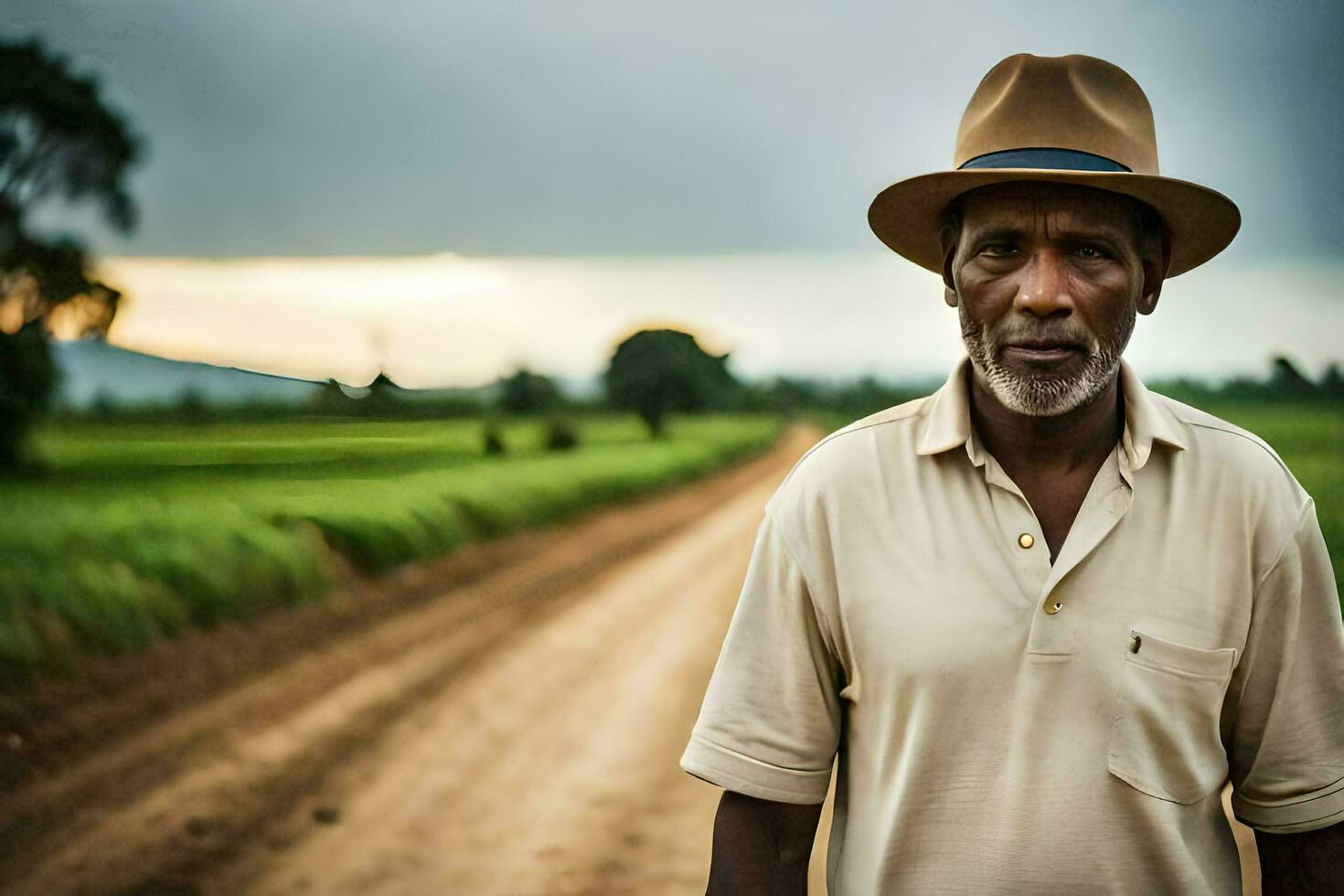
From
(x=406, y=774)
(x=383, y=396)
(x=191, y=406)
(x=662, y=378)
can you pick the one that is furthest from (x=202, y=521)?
(x=662, y=378)

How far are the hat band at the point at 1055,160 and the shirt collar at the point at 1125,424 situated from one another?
0.96 feet

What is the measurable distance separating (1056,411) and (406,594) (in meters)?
6.88

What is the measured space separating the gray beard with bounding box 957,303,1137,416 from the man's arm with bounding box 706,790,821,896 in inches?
25.1

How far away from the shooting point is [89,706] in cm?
511

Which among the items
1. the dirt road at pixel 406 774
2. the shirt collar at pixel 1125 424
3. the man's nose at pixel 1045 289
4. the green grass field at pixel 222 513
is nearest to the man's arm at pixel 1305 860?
the shirt collar at pixel 1125 424

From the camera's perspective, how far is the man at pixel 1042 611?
54.6 inches

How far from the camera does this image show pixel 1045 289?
1505 mm

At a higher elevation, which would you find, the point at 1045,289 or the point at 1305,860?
the point at 1045,289

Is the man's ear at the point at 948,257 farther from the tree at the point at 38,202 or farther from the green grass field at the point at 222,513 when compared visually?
the tree at the point at 38,202

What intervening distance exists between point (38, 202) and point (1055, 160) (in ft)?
22.2

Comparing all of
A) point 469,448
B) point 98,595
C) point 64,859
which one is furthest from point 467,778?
point 469,448

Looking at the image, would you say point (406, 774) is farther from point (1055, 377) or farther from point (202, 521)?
point (1055, 377)

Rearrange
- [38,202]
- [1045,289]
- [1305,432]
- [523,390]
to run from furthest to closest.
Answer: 1. [523,390]
2. [38,202]
3. [1305,432]
4. [1045,289]

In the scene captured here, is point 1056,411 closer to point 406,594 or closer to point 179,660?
point 179,660
